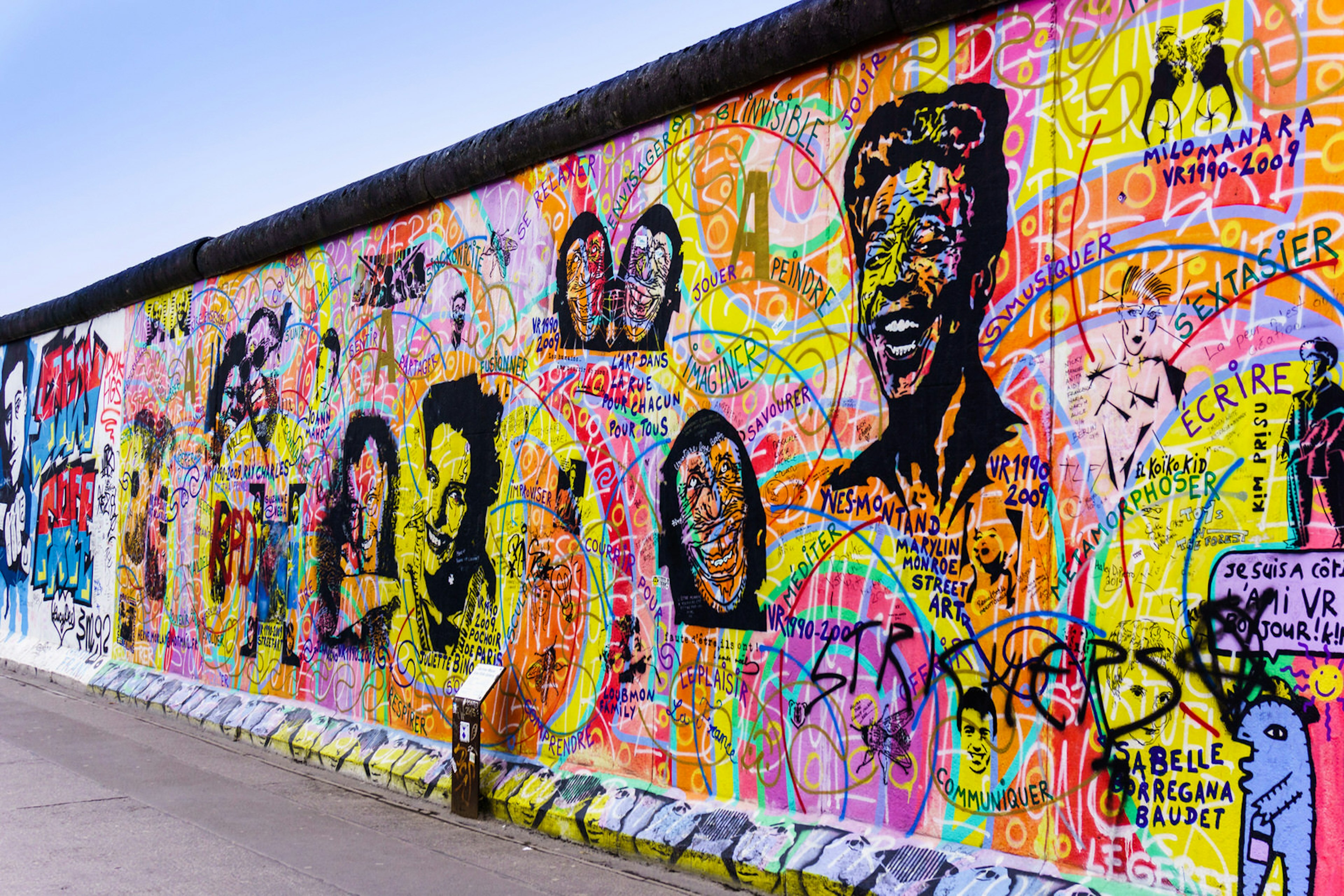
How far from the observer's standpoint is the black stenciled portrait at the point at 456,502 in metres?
8.27

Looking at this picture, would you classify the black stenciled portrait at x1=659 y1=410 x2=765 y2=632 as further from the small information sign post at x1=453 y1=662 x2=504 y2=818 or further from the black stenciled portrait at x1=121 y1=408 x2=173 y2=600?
the black stenciled portrait at x1=121 y1=408 x2=173 y2=600

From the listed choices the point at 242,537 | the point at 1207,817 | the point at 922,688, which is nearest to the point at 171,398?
the point at 242,537

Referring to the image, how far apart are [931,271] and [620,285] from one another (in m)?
2.32

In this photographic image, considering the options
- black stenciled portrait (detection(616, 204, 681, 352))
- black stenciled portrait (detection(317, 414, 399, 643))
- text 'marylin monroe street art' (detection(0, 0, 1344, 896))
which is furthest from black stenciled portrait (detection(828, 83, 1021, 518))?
black stenciled portrait (detection(317, 414, 399, 643))

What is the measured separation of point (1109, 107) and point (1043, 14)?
0.57 meters

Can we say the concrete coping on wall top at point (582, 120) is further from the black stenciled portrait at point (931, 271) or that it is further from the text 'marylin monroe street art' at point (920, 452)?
the black stenciled portrait at point (931, 271)

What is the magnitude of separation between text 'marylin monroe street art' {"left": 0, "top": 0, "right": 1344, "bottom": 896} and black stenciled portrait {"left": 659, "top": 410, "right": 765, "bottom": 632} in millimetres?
20

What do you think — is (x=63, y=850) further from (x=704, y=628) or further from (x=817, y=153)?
(x=817, y=153)

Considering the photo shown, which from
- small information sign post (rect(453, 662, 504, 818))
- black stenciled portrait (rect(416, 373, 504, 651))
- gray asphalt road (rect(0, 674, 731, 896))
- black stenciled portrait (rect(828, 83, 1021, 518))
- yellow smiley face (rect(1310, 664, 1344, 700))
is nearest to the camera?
yellow smiley face (rect(1310, 664, 1344, 700))

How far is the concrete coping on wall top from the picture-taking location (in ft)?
19.7

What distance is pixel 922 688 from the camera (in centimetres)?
542

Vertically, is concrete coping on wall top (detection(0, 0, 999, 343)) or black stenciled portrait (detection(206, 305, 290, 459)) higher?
concrete coping on wall top (detection(0, 0, 999, 343))

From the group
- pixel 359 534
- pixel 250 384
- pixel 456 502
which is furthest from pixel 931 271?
pixel 250 384

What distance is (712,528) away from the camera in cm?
655
